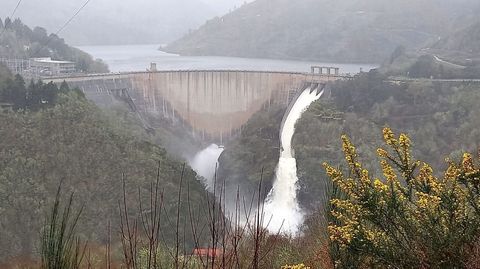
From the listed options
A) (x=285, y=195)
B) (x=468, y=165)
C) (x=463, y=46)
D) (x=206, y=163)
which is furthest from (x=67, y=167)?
(x=463, y=46)

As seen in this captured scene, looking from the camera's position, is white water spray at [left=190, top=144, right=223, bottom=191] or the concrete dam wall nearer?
white water spray at [left=190, top=144, right=223, bottom=191]

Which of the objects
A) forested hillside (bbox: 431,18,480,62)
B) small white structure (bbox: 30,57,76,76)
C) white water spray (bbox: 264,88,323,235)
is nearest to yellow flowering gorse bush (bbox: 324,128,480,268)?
white water spray (bbox: 264,88,323,235)

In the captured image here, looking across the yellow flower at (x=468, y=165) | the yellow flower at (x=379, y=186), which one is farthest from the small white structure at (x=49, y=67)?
the yellow flower at (x=468, y=165)

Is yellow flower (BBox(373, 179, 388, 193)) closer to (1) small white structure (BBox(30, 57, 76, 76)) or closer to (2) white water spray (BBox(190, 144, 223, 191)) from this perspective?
(2) white water spray (BBox(190, 144, 223, 191))

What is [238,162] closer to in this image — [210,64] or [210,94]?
[210,94]

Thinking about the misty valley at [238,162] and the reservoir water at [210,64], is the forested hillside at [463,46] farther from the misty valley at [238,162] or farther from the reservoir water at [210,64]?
the reservoir water at [210,64]


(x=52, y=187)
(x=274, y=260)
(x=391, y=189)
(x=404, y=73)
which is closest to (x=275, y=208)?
(x=52, y=187)

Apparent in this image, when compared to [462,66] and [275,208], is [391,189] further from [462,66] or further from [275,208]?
[462,66]
